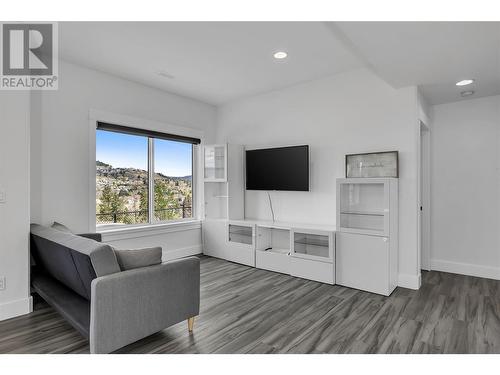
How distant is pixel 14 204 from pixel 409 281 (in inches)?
170

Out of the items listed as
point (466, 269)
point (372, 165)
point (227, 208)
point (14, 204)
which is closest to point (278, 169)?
point (227, 208)

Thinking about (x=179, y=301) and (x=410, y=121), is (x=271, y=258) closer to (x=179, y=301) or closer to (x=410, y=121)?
(x=179, y=301)

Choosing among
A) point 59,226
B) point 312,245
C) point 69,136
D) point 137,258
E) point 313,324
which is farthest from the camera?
point 312,245

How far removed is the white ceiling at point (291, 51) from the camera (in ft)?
7.67

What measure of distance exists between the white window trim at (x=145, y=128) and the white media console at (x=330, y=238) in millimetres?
471

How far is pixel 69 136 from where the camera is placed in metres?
3.59

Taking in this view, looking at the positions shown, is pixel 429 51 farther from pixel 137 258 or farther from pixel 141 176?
pixel 141 176

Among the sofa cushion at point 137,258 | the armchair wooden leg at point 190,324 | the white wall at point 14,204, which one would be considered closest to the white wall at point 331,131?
the armchair wooden leg at point 190,324
